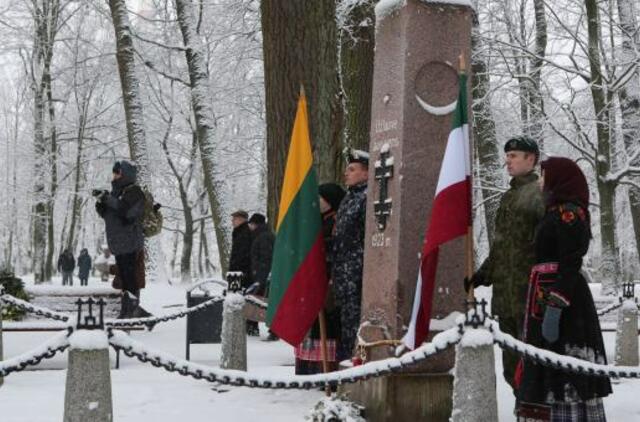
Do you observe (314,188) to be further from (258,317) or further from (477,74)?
(477,74)

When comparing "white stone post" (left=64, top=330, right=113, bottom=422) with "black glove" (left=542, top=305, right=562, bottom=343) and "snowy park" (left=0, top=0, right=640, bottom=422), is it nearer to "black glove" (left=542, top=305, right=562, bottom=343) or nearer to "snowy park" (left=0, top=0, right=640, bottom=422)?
"snowy park" (left=0, top=0, right=640, bottom=422)

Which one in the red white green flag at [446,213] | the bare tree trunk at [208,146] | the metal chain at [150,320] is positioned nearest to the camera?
the red white green flag at [446,213]

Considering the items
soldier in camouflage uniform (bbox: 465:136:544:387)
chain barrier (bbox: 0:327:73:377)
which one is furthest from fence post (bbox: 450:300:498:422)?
chain barrier (bbox: 0:327:73:377)

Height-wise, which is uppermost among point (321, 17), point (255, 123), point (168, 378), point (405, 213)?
point (255, 123)

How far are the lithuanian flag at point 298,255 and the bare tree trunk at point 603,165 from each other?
11446mm

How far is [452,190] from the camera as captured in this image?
550 centimetres

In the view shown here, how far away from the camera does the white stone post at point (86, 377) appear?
4.78 meters

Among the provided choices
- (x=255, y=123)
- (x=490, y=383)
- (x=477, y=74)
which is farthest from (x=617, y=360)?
(x=255, y=123)

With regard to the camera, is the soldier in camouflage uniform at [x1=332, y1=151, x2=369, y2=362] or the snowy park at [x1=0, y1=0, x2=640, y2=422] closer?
the snowy park at [x1=0, y1=0, x2=640, y2=422]

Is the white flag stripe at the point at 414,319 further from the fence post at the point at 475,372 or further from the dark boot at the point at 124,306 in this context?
the dark boot at the point at 124,306

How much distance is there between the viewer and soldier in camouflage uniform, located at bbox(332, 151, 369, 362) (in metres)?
6.82

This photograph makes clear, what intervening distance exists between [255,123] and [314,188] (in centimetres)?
2303

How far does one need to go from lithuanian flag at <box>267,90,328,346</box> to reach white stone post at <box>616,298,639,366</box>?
503 cm

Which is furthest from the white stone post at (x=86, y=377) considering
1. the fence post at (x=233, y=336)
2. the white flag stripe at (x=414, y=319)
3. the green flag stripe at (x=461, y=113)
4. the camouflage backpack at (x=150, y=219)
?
the camouflage backpack at (x=150, y=219)
